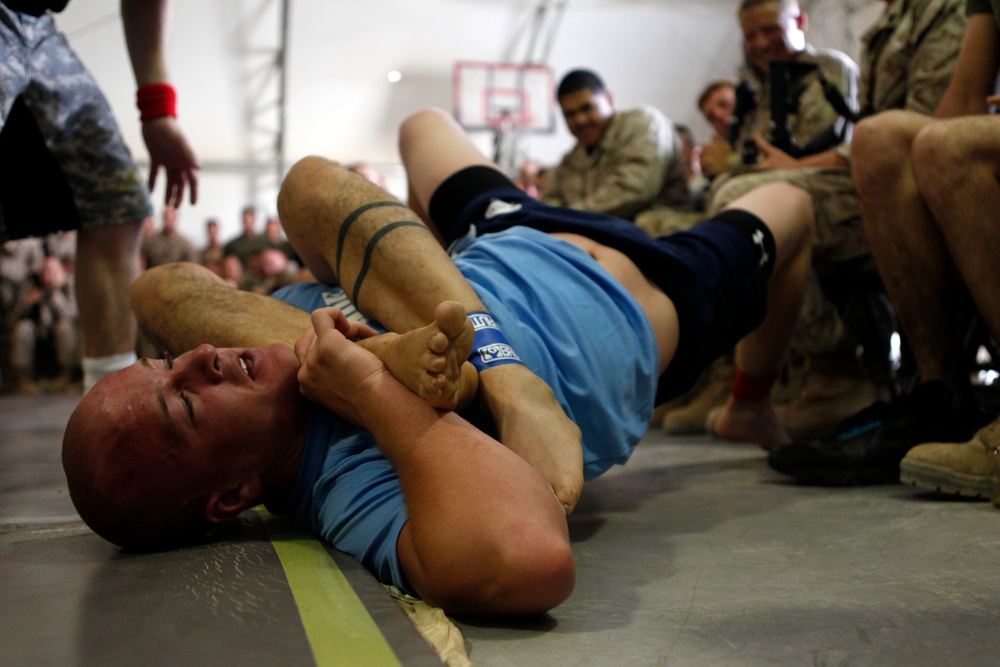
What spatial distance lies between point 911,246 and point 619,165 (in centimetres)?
180

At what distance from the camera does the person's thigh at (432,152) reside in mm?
1578

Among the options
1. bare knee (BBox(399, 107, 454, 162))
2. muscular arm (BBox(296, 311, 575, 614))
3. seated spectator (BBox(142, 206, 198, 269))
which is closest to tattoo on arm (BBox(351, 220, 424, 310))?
muscular arm (BBox(296, 311, 575, 614))

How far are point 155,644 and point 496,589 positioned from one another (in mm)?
294

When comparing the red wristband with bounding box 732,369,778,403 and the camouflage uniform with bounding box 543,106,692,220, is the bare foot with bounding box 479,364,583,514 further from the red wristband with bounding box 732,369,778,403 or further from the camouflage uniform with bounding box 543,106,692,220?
the camouflage uniform with bounding box 543,106,692,220

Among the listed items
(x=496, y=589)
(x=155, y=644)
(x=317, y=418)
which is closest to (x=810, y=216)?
(x=317, y=418)

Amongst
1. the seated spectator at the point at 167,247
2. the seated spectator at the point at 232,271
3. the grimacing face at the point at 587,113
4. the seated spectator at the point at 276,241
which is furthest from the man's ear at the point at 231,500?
the seated spectator at the point at 167,247

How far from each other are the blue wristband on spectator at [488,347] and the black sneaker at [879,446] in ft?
2.35

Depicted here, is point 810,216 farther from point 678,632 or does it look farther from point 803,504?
point 678,632

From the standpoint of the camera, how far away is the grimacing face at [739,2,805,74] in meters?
2.81

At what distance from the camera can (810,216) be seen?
1.64 metres

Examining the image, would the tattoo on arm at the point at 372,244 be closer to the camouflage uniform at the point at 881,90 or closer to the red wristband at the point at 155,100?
the red wristband at the point at 155,100

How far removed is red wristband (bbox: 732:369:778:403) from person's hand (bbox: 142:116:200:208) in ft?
4.22

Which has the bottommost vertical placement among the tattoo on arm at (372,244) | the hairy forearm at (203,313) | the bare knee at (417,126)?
the hairy forearm at (203,313)

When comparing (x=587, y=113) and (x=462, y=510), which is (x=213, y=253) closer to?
(x=587, y=113)
